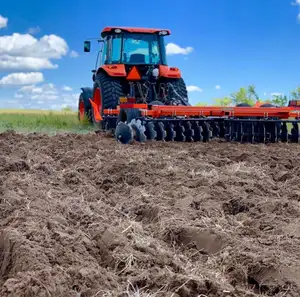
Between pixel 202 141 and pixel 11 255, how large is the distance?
8.64m

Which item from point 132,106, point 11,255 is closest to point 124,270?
point 11,255

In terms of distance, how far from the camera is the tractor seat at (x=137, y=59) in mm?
14633

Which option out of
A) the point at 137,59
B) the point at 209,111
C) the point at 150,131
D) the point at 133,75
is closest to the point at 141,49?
the point at 137,59

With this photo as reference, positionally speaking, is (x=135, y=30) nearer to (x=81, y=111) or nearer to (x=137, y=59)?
(x=137, y=59)

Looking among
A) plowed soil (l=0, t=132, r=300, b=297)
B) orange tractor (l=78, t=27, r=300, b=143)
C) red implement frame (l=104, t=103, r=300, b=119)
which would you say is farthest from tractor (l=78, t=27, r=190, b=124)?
plowed soil (l=0, t=132, r=300, b=297)

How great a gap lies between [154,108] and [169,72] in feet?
9.05

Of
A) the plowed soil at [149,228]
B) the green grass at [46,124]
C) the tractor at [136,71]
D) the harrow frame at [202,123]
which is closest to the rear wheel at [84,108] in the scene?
the green grass at [46,124]

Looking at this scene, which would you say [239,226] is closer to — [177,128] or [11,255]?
[11,255]

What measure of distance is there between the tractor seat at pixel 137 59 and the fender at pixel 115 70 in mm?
545

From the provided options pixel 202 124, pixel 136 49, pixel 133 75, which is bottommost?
pixel 202 124

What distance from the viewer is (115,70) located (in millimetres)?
14039

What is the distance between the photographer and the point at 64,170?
7.95m

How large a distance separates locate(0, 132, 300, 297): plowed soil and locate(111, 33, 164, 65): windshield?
628 cm

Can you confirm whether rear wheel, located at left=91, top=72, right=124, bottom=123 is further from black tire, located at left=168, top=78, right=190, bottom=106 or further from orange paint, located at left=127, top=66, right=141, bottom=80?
black tire, located at left=168, top=78, right=190, bottom=106
